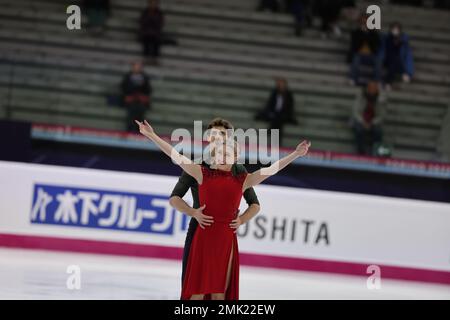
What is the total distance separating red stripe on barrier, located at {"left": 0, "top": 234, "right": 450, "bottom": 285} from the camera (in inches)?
475

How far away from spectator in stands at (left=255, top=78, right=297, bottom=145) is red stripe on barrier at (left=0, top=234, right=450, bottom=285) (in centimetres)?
270

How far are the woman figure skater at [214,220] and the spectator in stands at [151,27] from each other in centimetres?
968

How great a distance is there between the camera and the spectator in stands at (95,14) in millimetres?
16188

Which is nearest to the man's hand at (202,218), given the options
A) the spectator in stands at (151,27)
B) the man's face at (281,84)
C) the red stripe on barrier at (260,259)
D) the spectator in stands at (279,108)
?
the red stripe on barrier at (260,259)

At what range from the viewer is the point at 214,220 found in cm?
641

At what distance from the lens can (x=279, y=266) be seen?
40.1 ft

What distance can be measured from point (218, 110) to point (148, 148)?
5.59 ft

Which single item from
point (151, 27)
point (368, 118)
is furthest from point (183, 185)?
point (151, 27)

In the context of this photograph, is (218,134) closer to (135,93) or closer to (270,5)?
(135,93)

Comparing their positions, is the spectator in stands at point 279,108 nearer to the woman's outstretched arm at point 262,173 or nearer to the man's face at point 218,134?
the woman's outstretched arm at point 262,173

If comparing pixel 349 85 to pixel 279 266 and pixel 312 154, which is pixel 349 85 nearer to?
pixel 312 154

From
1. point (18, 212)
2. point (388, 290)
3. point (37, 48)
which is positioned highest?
point (37, 48)

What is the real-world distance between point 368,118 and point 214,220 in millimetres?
8403
